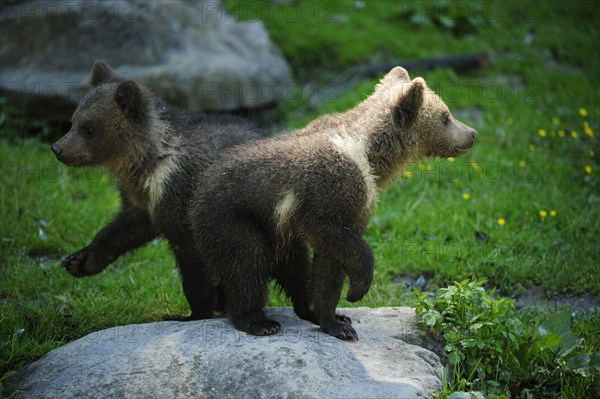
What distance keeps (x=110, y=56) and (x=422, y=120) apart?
18.9 ft

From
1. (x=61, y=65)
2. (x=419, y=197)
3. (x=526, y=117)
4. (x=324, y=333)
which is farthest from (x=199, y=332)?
(x=526, y=117)

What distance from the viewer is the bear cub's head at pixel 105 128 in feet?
21.8

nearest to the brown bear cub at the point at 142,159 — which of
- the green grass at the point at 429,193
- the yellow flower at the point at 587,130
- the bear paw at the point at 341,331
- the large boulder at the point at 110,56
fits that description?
the green grass at the point at 429,193

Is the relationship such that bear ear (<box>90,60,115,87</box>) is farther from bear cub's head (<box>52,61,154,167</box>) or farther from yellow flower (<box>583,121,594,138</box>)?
yellow flower (<box>583,121,594,138</box>)

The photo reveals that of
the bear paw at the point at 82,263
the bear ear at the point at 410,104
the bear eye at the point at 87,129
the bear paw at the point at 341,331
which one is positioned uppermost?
the bear ear at the point at 410,104

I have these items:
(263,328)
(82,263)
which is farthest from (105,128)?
(263,328)

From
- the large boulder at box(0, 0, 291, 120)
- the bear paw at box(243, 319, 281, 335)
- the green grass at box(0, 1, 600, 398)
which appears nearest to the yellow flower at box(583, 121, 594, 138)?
the green grass at box(0, 1, 600, 398)

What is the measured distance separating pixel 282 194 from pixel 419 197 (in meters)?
3.74

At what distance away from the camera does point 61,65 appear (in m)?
10.5

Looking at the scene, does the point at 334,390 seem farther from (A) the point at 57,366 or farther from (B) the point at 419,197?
(B) the point at 419,197

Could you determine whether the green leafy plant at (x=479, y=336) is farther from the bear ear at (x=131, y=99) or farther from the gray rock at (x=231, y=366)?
the bear ear at (x=131, y=99)

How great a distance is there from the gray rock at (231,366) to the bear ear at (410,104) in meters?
1.66

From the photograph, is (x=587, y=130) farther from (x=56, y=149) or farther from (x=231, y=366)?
(x=56, y=149)

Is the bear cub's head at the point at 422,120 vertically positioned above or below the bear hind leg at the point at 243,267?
above
